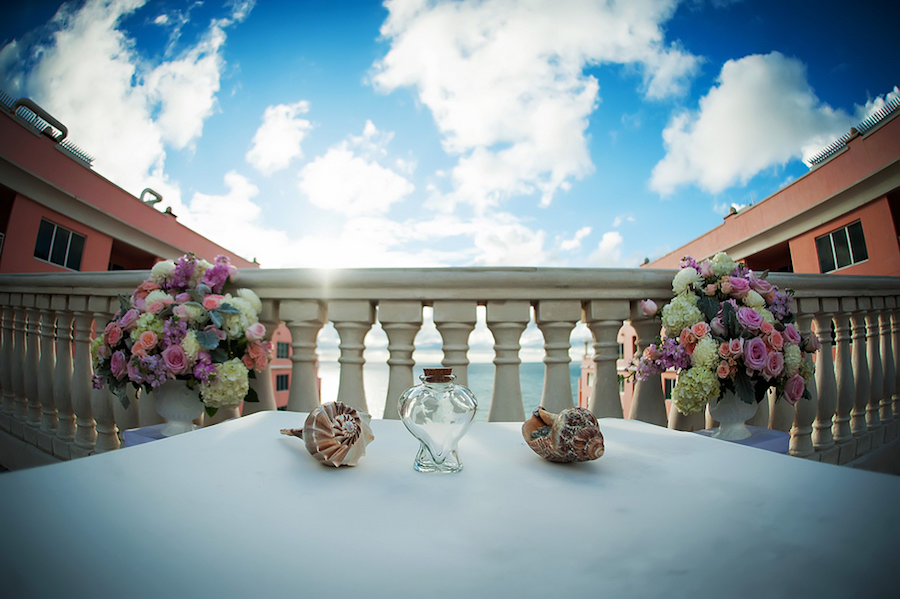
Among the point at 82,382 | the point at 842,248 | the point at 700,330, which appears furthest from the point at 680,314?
the point at 842,248

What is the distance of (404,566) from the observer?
0.33 metres

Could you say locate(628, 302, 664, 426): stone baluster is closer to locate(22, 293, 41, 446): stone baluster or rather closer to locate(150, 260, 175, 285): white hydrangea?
locate(150, 260, 175, 285): white hydrangea

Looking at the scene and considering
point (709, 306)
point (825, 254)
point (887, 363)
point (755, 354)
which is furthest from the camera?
point (825, 254)

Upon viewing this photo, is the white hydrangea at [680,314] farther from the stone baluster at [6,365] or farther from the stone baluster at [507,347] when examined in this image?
the stone baluster at [6,365]

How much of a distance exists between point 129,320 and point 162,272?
21 centimetres

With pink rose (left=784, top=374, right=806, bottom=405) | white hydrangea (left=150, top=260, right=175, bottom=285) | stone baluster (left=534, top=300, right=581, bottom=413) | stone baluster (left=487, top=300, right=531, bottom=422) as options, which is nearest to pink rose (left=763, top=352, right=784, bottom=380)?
pink rose (left=784, top=374, right=806, bottom=405)

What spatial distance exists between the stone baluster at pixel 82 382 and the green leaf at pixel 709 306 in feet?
8.80

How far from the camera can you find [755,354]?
127 cm

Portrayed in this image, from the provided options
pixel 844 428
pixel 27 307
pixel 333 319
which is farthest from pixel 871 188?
pixel 27 307

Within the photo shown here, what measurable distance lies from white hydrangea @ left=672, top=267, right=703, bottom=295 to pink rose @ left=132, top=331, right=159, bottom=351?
189 centimetres

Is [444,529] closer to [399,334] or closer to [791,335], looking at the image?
[399,334]

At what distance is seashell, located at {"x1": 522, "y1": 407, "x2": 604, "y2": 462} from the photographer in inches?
22.6

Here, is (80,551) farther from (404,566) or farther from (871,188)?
(871,188)

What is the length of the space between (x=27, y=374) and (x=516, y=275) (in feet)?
8.76
